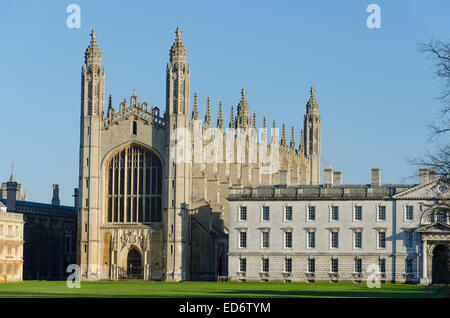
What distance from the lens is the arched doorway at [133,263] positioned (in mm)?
93375

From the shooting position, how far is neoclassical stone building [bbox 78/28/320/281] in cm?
9181

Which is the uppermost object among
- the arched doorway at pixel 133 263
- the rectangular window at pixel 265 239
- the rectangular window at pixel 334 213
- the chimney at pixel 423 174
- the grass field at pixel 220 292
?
the chimney at pixel 423 174

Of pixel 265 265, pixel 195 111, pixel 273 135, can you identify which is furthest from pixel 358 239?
pixel 273 135

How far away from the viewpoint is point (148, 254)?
304ft

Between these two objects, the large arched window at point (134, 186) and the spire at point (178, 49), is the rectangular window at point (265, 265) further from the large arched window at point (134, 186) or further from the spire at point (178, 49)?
the spire at point (178, 49)

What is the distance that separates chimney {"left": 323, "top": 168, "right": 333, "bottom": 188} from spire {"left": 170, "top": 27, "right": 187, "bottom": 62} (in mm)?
16993

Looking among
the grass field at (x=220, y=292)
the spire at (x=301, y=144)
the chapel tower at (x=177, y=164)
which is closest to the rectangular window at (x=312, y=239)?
the chapel tower at (x=177, y=164)

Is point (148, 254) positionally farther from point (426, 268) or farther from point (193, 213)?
point (426, 268)

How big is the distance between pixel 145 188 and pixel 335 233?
18.5m

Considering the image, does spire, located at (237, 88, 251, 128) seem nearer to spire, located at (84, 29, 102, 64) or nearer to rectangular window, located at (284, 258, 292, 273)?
spire, located at (84, 29, 102, 64)

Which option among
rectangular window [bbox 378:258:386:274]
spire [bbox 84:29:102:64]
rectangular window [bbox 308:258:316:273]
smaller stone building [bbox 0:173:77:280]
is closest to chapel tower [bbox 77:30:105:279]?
spire [bbox 84:29:102:64]

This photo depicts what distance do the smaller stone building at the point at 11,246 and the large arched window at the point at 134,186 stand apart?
26.6 ft

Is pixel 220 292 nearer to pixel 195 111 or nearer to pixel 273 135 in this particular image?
pixel 195 111

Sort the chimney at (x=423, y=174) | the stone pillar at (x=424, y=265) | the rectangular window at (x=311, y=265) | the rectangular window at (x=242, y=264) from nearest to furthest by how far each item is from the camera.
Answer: the chimney at (x=423, y=174), the stone pillar at (x=424, y=265), the rectangular window at (x=311, y=265), the rectangular window at (x=242, y=264)
